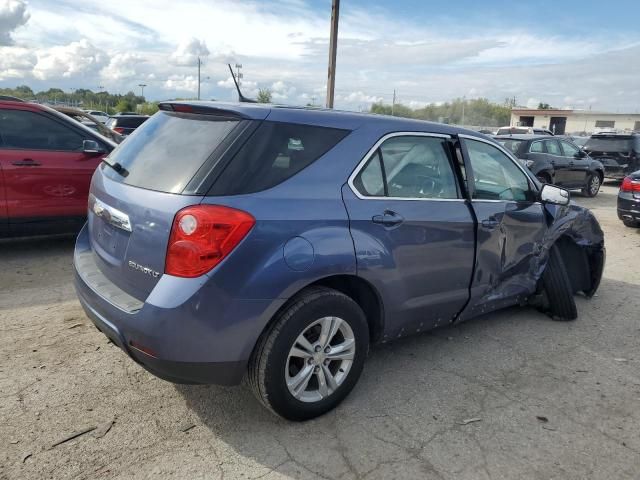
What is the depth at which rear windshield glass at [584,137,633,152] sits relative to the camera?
15586 millimetres

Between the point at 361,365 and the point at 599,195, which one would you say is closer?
the point at 361,365

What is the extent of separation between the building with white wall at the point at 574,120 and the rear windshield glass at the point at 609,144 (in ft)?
169

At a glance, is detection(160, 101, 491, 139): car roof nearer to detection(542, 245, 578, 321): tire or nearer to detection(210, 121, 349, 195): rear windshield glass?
detection(210, 121, 349, 195): rear windshield glass

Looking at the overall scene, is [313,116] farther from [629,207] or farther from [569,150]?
[569,150]

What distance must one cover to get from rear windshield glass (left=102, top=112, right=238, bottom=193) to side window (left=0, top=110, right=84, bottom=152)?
315cm

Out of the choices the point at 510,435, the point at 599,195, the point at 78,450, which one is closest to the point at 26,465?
the point at 78,450

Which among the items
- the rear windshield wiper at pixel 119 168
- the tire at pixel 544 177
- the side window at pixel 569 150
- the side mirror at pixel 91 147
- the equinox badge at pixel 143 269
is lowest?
the tire at pixel 544 177

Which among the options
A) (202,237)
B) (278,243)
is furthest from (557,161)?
(202,237)

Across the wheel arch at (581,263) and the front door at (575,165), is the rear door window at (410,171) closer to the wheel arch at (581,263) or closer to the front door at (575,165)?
the wheel arch at (581,263)

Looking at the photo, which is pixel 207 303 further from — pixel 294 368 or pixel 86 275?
pixel 86 275

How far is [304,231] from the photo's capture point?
2.60m

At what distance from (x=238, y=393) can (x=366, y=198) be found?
4.66 ft

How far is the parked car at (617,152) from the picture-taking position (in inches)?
611

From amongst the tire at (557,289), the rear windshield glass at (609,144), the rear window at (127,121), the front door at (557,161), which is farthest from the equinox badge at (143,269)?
the rear windshield glass at (609,144)
